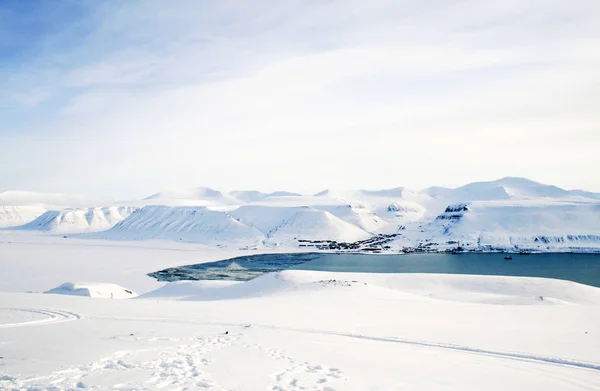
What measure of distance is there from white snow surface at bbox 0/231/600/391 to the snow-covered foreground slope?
0.04 meters

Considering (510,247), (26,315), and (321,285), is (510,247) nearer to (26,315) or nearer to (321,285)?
(321,285)

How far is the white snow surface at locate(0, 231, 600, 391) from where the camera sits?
26.9 feet

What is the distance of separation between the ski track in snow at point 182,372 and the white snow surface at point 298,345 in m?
Answer: 0.03

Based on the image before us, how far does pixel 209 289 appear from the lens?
109 feet

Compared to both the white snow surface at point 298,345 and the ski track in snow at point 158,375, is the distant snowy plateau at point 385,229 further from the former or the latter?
the ski track in snow at point 158,375

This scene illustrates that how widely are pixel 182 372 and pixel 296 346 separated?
370cm

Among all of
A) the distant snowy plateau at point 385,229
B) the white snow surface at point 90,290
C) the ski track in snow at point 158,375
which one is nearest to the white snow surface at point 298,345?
the ski track in snow at point 158,375

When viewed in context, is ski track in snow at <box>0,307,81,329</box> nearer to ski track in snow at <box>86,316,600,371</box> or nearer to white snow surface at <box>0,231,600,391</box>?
white snow surface at <box>0,231,600,391</box>

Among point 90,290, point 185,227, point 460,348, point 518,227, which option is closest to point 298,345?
point 460,348

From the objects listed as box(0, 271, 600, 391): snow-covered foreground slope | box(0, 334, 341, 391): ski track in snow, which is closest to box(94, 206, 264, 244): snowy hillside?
box(0, 271, 600, 391): snow-covered foreground slope

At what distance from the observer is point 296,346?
36.9 feet

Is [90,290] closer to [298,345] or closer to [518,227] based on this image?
[298,345]

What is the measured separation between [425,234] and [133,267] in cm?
8036

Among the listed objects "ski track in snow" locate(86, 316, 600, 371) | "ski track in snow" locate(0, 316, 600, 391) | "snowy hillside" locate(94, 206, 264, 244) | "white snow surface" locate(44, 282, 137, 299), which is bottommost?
"white snow surface" locate(44, 282, 137, 299)
